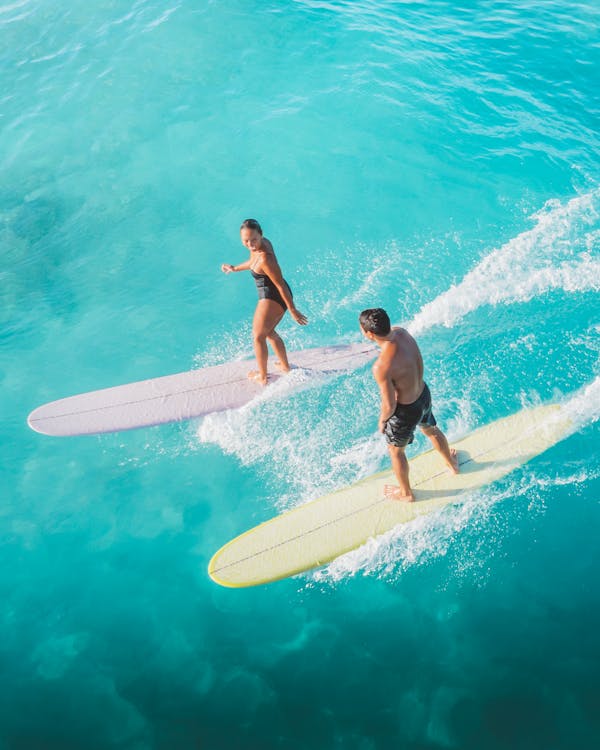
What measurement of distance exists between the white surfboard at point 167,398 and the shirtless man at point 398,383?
8.13 feet

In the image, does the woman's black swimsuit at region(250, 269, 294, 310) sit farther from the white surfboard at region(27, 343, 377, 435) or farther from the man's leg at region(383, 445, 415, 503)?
the man's leg at region(383, 445, 415, 503)

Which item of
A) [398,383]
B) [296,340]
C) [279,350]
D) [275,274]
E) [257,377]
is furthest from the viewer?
[296,340]

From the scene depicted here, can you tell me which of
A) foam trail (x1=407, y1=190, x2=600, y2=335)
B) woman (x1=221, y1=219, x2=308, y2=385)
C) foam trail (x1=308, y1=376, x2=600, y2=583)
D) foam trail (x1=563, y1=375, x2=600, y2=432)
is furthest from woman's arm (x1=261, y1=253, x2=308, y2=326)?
foam trail (x1=563, y1=375, x2=600, y2=432)

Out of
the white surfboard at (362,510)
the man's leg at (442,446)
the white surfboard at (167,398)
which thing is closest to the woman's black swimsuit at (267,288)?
the white surfboard at (167,398)

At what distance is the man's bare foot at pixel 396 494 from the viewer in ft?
20.1

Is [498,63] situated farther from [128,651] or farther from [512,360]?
[128,651]

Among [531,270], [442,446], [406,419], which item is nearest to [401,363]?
[406,419]

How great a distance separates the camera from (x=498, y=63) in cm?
1261

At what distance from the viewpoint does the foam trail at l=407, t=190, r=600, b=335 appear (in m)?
8.43

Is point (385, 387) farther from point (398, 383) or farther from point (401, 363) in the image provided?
point (401, 363)

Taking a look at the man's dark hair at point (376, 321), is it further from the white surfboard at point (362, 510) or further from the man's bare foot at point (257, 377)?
the man's bare foot at point (257, 377)

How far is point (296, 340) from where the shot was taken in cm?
841

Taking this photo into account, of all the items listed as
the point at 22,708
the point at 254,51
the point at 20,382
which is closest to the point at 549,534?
the point at 22,708

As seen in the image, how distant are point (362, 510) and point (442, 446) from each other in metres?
1.12
